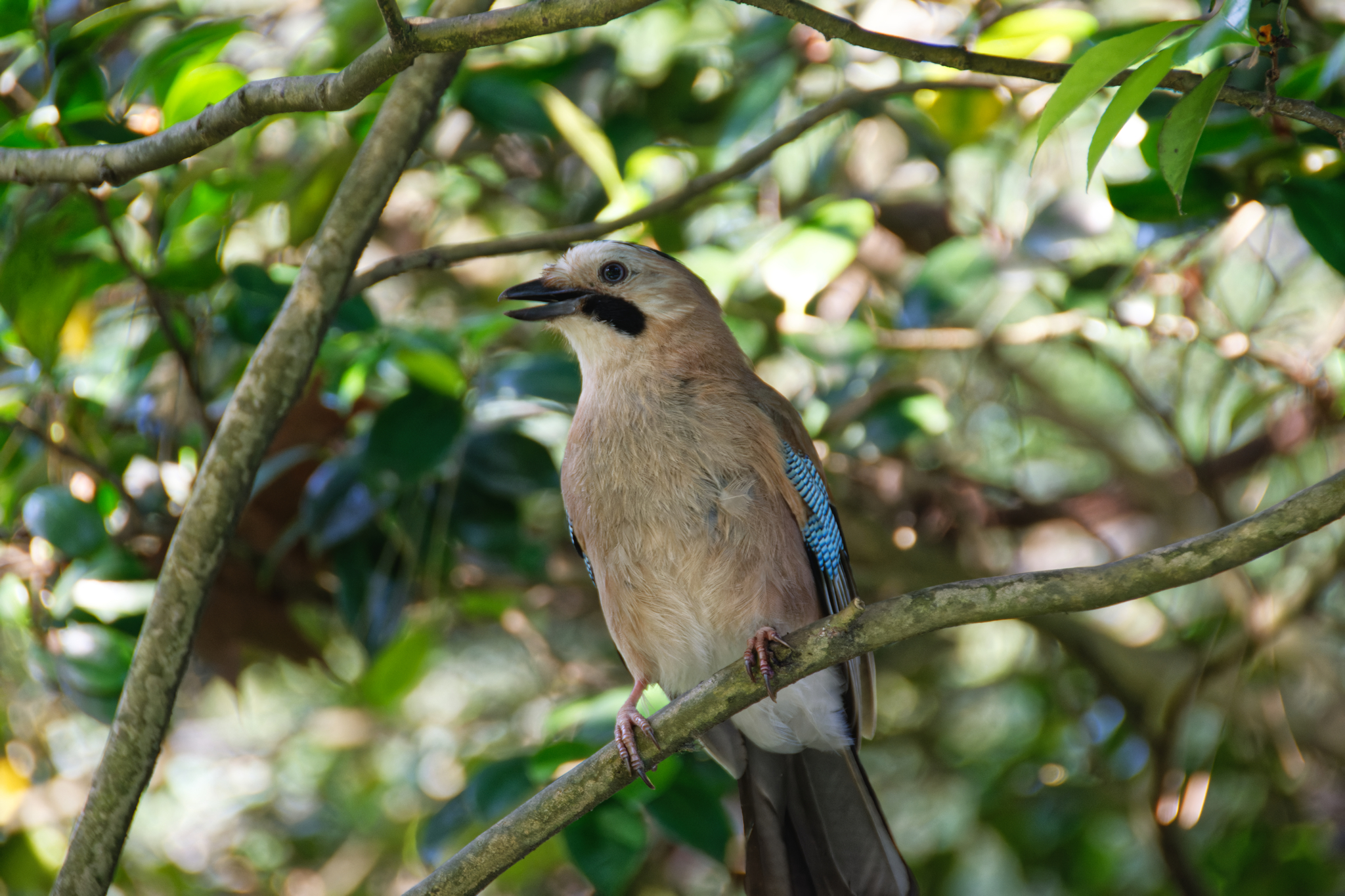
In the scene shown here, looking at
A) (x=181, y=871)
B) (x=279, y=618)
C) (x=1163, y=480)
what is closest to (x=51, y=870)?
(x=181, y=871)

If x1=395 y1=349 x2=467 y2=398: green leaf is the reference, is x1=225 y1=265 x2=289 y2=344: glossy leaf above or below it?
above

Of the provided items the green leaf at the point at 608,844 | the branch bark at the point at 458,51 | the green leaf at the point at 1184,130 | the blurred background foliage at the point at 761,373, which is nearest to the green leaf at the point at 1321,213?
the blurred background foliage at the point at 761,373

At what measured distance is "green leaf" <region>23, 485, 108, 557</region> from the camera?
2.94 meters

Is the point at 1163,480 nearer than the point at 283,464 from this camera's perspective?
No

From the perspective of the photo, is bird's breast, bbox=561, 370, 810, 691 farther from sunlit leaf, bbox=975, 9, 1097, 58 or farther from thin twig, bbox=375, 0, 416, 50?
sunlit leaf, bbox=975, 9, 1097, 58

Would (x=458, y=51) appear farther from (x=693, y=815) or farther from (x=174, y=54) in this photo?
(x=693, y=815)

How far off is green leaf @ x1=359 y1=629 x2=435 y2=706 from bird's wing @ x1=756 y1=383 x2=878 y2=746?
1389 millimetres

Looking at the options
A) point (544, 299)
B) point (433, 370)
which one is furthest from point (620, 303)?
point (433, 370)

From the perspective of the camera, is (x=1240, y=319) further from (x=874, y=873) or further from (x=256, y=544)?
(x=256, y=544)

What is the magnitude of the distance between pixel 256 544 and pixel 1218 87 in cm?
299

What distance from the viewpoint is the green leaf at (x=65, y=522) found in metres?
2.94

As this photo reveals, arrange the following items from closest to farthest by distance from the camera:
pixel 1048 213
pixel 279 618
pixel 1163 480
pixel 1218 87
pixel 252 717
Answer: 1. pixel 1218 87
2. pixel 1048 213
3. pixel 279 618
4. pixel 1163 480
5. pixel 252 717

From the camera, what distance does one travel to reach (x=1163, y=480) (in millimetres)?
4250

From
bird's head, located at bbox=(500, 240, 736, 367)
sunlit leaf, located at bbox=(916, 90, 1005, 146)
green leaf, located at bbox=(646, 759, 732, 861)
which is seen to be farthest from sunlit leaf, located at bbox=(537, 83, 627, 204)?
green leaf, located at bbox=(646, 759, 732, 861)
